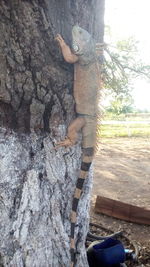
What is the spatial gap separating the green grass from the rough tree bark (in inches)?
419

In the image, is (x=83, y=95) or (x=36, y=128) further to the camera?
(x=83, y=95)

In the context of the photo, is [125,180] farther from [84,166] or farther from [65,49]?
[65,49]

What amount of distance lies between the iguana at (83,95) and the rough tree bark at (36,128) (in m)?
0.05

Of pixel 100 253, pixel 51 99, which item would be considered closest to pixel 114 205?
pixel 100 253

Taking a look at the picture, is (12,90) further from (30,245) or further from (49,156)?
(30,245)

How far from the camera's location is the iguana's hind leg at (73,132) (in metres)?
1.92

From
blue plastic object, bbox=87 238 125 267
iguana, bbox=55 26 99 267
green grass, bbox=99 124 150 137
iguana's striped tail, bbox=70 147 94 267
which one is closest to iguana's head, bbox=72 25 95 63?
iguana, bbox=55 26 99 267

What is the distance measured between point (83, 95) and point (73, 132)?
0.24 meters

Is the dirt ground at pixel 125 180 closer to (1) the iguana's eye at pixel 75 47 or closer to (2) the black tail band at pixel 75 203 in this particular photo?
(2) the black tail band at pixel 75 203

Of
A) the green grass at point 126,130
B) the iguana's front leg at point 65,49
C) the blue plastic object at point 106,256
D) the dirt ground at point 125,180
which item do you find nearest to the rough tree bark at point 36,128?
the iguana's front leg at point 65,49

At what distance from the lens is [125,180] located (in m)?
6.75

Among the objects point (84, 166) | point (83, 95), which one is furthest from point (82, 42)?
point (84, 166)

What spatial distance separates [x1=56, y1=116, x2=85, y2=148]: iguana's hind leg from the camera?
1922 millimetres

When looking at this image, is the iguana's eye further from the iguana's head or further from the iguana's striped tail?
the iguana's striped tail
